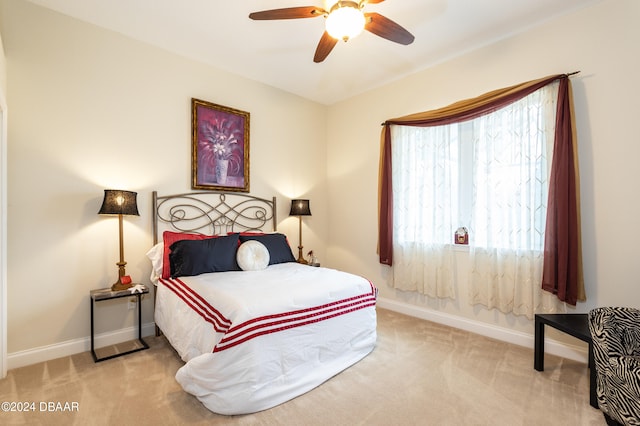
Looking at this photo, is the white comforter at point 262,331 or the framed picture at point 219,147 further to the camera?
the framed picture at point 219,147

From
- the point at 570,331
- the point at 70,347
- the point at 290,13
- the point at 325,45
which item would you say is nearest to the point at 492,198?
the point at 570,331

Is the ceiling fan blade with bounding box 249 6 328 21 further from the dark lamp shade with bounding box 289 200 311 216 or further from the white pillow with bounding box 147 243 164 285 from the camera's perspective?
the dark lamp shade with bounding box 289 200 311 216

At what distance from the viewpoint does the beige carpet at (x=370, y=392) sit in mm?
1812

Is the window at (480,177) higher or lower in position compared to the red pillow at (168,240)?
higher

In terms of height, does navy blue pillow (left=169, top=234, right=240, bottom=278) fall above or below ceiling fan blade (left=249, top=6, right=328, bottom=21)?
below

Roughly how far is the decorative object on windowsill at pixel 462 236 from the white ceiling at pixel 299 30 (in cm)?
194

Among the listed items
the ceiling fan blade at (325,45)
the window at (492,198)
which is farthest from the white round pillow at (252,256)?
the ceiling fan blade at (325,45)

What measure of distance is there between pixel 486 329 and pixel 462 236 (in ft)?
3.19

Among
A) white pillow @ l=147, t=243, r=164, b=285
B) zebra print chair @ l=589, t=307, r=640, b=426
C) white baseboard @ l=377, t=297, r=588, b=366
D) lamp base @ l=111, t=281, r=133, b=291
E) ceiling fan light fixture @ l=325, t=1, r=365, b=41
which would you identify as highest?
ceiling fan light fixture @ l=325, t=1, r=365, b=41

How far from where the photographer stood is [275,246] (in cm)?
339

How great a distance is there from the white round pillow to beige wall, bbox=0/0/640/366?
39.4 inches

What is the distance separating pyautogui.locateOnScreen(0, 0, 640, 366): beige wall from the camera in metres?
2.39

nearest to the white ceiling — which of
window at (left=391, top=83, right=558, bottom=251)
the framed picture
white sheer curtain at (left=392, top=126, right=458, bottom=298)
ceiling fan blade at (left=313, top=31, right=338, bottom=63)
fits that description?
ceiling fan blade at (left=313, top=31, right=338, bottom=63)

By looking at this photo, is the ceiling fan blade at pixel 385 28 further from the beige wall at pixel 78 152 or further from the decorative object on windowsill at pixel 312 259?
the decorative object on windowsill at pixel 312 259
